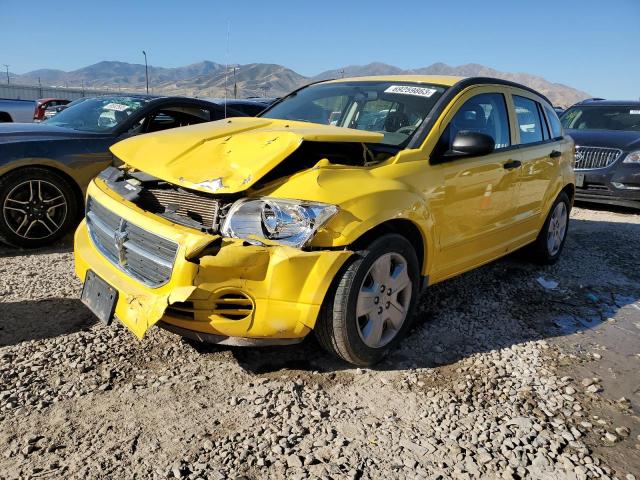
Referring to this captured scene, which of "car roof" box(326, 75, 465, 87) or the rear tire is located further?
the rear tire

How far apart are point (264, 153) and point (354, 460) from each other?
62.1 inches

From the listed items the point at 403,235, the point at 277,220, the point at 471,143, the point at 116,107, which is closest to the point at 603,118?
the point at 471,143

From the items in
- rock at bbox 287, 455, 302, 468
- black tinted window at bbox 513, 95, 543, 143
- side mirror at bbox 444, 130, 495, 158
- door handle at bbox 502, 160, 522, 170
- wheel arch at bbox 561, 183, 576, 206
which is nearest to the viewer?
rock at bbox 287, 455, 302, 468

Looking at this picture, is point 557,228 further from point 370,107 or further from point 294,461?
point 294,461

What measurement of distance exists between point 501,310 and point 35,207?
14.1 ft

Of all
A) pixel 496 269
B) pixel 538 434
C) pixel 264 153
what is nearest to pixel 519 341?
pixel 538 434

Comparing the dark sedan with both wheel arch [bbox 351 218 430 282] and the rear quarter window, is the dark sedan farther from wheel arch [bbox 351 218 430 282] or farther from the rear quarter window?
the rear quarter window

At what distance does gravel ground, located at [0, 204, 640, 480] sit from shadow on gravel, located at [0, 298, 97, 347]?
0.01 metres

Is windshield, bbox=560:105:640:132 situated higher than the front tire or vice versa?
windshield, bbox=560:105:640:132

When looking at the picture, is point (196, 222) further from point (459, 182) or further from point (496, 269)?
point (496, 269)


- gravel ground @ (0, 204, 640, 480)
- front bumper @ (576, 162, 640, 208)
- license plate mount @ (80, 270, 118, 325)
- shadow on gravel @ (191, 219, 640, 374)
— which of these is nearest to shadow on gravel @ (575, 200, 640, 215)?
front bumper @ (576, 162, 640, 208)

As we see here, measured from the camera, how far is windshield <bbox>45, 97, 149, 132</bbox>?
18.3ft

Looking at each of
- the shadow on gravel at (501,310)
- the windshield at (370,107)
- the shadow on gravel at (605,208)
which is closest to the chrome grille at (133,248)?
the shadow on gravel at (501,310)

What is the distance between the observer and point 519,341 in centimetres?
361
